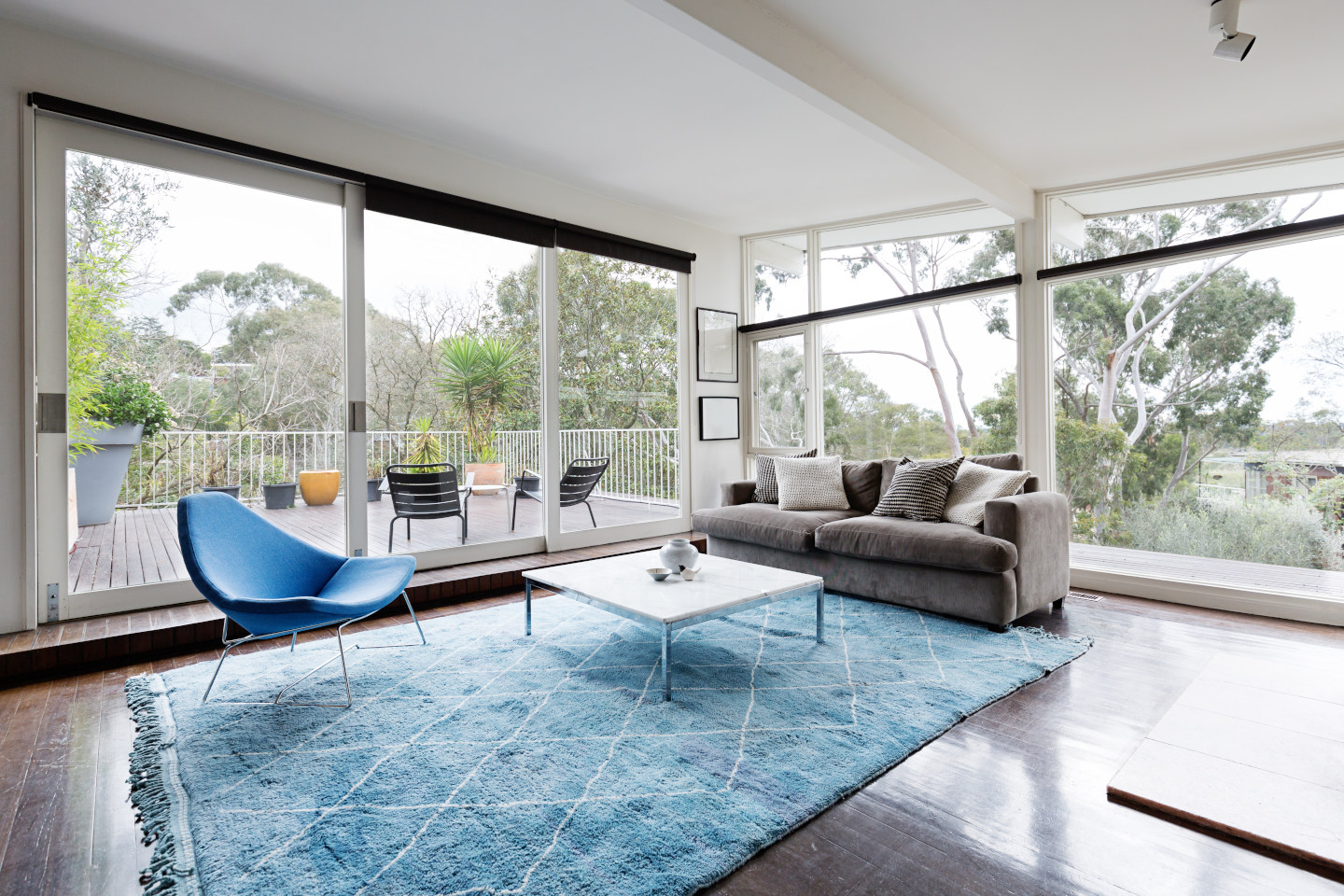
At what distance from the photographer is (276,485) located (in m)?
3.73

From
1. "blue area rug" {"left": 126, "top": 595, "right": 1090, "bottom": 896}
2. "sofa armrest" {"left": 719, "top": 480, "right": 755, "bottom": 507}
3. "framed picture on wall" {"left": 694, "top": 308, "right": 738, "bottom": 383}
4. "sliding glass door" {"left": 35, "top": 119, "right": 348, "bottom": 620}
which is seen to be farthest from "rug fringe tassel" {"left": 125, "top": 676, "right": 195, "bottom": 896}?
"framed picture on wall" {"left": 694, "top": 308, "right": 738, "bottom": 383}

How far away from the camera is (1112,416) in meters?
4.30

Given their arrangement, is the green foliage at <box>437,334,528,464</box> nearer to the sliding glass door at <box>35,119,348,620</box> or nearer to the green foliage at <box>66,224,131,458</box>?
the sliding glass door at <box>35,119,348,620</box>

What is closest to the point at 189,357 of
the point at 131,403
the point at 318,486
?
the point at 131,403

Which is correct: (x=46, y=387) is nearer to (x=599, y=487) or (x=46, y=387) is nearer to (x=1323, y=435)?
(x=599, y=487)

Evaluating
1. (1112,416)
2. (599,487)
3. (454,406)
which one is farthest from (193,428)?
(1112,416)

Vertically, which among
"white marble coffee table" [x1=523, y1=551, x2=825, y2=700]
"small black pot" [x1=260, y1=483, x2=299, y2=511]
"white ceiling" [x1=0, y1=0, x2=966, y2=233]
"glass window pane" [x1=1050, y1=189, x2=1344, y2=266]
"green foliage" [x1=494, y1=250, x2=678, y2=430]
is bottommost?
"white marble coffee table" [x1=523, y1=551, x2=825, y2=700]

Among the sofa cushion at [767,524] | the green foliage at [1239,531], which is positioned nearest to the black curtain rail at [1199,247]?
the green foliage at [1239,531]

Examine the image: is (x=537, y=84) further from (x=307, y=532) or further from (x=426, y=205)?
(x=307, y=532)

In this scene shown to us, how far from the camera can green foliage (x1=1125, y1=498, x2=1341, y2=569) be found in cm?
364

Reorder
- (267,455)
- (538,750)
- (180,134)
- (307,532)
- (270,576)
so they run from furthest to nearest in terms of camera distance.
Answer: (307,532)
(267,455)
(180,134)
(270,576)
(538,750)

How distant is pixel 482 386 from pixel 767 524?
2.19 metres

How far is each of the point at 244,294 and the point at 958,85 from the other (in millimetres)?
3939

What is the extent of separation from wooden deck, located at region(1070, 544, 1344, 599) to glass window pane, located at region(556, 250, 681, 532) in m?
3.18
